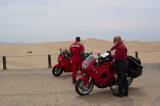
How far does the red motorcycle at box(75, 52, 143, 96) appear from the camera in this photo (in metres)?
12.2

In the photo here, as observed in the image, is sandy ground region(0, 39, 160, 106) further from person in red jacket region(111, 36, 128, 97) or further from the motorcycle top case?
the motorcycle top case

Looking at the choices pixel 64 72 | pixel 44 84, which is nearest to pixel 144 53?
pixel 64 72

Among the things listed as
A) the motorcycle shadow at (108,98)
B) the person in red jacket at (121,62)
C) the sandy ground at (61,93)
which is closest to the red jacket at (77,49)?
the sandy ground at (61,93)

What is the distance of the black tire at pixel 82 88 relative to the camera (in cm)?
1204

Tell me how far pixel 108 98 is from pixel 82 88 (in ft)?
2.73

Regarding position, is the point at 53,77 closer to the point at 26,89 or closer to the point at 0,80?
the point at 0,80

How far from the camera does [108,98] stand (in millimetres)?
11922

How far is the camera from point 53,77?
56.6 feet

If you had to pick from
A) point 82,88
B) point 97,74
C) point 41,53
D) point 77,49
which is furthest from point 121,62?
point 41,53

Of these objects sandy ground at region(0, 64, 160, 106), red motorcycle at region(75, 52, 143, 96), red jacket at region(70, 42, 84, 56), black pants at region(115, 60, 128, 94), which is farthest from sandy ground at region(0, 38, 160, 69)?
black pants at region(115, 60, 128, 94)

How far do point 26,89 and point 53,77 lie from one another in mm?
3487

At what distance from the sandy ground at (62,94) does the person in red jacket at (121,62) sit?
1.09ft

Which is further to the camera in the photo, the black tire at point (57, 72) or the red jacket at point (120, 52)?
the black tire at point (57, 72)

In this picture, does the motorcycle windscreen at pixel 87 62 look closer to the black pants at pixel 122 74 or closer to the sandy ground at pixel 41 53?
the black pants at pixel 122 74
